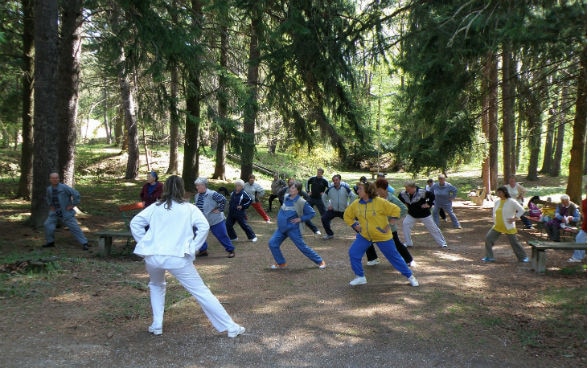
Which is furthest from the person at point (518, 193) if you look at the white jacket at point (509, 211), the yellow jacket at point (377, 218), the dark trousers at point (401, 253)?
the yellow jacket at point (377, 218)

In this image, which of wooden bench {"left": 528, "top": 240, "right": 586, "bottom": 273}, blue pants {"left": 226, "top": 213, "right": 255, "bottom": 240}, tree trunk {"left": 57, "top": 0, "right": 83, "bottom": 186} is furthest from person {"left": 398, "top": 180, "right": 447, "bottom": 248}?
tree trunk {"left": 57, "top": 0, "right": 83, "bottom": 186}

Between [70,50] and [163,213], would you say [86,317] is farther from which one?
[70,50]

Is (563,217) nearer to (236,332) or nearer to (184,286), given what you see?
(236,332)

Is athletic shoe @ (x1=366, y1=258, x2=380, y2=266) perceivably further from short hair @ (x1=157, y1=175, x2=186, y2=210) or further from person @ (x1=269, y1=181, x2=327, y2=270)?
short hair @ (x1=157, y1=175, x2=186, y2=210)

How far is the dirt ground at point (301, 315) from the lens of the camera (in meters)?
5.16

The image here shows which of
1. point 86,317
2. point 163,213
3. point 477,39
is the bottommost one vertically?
point 86,317

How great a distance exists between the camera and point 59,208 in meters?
Result: 10.5

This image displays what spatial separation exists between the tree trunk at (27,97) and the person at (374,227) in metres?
12.0

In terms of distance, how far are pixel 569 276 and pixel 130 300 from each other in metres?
7.56

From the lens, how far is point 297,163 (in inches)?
962

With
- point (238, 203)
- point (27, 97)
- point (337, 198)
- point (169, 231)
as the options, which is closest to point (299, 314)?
point (169, 231)

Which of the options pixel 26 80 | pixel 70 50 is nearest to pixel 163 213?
pixel 70 50

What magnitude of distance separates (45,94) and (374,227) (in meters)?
8.22

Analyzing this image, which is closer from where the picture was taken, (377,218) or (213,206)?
(377,218)
